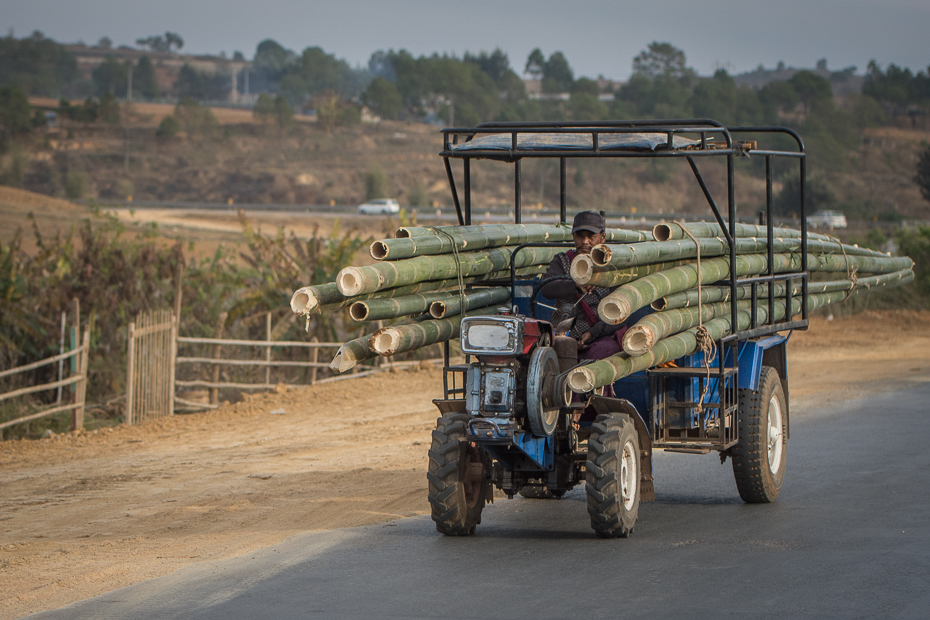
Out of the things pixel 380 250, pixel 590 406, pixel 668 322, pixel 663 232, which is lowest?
pixel 590 406

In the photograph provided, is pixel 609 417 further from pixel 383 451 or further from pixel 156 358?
pixel 156 358

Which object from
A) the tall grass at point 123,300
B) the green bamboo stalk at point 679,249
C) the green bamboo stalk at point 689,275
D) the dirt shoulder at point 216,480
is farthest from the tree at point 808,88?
the green bamboo stalk at point 679,249

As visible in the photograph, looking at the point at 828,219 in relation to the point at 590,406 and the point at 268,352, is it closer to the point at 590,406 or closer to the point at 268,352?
the point at 268,352

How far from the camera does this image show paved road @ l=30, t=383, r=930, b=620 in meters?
5.96

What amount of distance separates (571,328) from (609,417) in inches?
31.0

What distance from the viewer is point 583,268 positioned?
6.89 metres

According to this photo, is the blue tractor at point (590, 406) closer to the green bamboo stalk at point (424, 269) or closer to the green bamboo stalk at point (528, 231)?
the green bamboo stalk at point (424, 269)

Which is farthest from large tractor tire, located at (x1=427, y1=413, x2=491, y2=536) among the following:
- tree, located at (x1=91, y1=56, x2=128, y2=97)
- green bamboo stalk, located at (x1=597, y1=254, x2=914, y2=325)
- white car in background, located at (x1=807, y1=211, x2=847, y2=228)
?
tree, located at (x1=91, y1=56, x2=128, y2=97)

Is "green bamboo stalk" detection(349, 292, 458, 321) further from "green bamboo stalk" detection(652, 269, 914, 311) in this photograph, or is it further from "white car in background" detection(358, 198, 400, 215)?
"white car in background" detection(358, 198, 400, 215)

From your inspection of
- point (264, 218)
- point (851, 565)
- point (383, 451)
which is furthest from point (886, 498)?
point (264, 218)

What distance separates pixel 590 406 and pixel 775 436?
7.59 feet

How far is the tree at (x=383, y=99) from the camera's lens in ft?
376

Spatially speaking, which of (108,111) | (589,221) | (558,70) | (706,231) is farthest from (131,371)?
(558,70)

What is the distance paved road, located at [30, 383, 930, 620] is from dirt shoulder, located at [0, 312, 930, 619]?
663 millimetres
